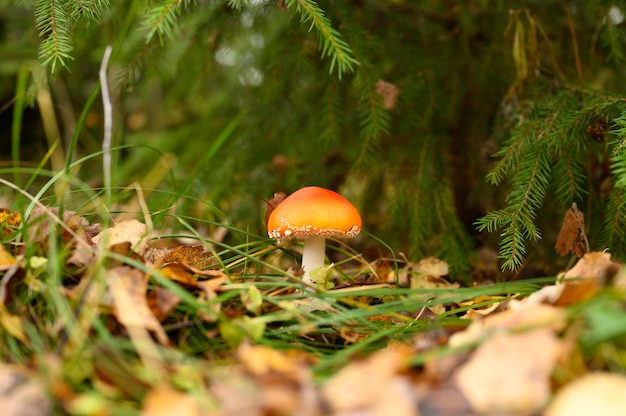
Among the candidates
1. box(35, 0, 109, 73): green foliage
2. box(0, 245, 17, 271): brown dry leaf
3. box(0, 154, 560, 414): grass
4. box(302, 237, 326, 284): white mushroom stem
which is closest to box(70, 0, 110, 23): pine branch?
box(35, 0, 109, 73): green foliage

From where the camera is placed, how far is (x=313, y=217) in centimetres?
169

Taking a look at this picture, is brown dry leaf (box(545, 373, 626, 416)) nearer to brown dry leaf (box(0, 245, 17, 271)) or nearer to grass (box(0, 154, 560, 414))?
grass (box(0, 154, 560, 414))

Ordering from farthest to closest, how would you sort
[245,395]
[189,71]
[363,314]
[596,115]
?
[189,71], [596,115], [363,314], [245,395]

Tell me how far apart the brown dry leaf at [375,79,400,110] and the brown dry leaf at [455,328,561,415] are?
131 centimetres

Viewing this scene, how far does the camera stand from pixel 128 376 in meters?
1.03

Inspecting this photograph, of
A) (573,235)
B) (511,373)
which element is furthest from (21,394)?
(573,235)

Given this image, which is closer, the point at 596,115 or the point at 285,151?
the point at 596,115

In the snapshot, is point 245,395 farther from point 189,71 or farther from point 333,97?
point 189,71

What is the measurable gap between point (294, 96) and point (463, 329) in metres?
1.74

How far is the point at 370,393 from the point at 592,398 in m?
0.33

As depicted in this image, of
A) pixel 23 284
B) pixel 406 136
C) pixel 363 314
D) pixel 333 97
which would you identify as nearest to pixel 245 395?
pixel 363 314

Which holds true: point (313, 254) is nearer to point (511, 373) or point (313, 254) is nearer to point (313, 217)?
point (313, 217)

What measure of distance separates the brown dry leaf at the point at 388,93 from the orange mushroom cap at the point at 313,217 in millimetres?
558

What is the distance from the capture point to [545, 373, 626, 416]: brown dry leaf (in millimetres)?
864
